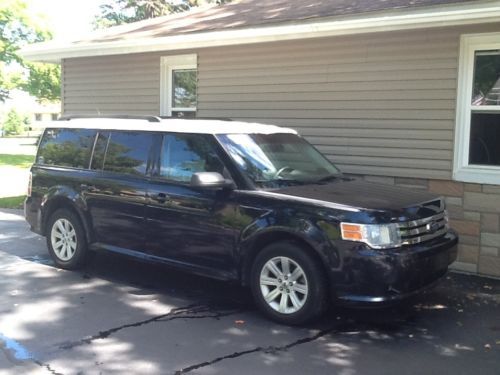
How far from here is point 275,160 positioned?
5988 millimetres

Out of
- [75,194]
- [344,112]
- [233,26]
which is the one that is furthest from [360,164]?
[75,194]

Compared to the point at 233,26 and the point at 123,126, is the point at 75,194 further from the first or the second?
the point at 233,26

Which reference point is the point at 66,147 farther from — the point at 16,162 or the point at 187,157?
the point at 16,162

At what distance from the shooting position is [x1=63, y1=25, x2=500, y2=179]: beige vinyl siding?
7.30m

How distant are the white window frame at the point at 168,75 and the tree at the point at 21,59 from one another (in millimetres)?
14991

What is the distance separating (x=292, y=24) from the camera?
7.98 meters

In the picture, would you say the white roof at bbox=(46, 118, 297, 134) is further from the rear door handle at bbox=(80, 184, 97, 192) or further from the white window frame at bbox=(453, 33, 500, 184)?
the white window frame at bbox=(453, 33, 500, 184)

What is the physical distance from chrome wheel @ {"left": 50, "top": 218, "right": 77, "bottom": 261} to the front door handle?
148cm

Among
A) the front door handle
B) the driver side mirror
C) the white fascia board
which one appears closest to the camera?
the driver side mirror

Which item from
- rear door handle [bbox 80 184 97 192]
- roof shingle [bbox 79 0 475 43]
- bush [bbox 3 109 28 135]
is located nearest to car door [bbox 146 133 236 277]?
rear door handle [bbox 80 184 97 192]

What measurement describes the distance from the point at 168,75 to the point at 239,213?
5574 mm

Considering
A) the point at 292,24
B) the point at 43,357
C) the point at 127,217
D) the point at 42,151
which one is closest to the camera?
the point at 43,357

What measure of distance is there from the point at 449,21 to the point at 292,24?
2178 millimetres

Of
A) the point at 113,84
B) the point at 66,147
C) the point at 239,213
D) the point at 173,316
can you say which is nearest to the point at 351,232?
the point at 239,213
